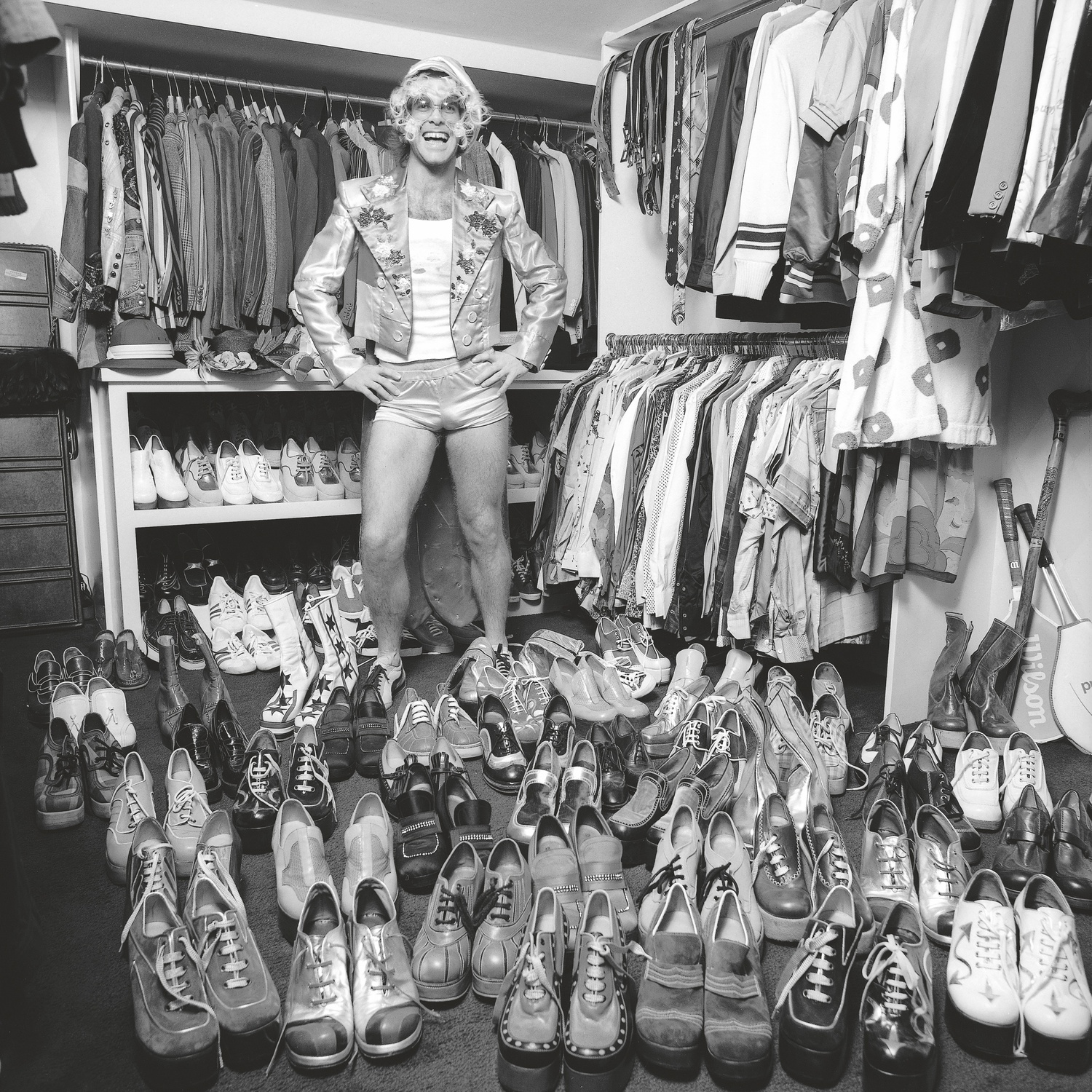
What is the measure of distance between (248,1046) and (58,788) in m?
0.94

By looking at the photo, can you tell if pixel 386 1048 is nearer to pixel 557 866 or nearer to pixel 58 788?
pixel 557 866

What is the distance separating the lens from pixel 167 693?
243 cm

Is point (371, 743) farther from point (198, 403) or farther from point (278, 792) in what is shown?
point (198, 403)

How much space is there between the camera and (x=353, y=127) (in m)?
3.32

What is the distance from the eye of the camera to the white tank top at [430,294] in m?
2.66

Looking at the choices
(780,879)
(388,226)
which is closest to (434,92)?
(388,226)

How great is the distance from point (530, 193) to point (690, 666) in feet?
6.17

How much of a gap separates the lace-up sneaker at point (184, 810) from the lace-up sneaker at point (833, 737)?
1.24 m

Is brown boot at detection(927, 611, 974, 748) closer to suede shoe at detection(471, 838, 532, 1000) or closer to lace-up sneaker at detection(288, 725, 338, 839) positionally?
suede shoe at detection(471, 838, 532, 1000)

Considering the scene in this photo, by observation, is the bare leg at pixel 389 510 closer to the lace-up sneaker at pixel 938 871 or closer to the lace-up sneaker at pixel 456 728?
the lace-up sneaker at pixel 456 728

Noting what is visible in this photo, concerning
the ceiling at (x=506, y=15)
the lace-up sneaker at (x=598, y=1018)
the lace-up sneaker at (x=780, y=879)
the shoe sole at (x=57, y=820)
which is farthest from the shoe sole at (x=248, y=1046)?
the ceiling at (x=506, y=15)

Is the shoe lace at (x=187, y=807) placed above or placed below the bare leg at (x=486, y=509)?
below

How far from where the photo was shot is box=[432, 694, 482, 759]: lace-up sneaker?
2215mm

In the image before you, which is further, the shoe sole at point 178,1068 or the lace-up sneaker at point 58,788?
the lace-up sneaker at point 58,788
